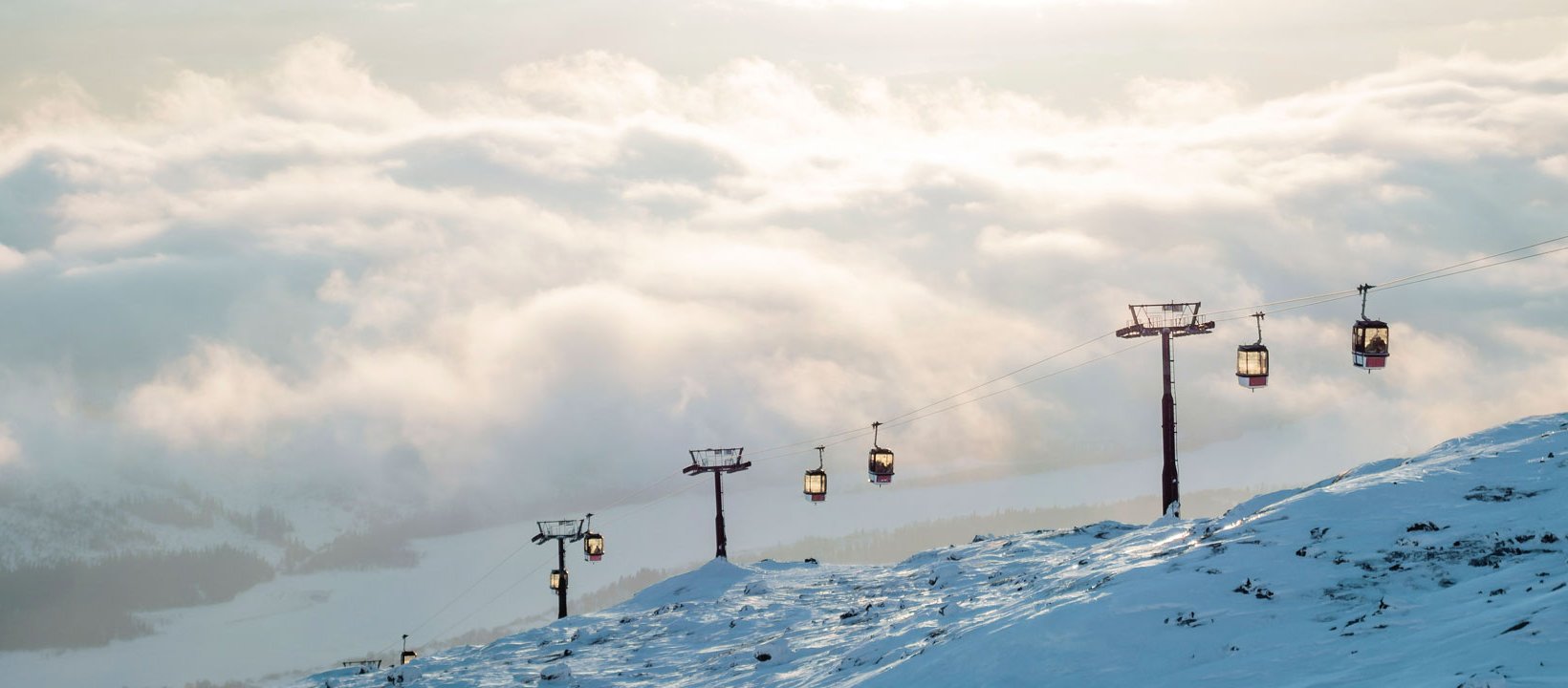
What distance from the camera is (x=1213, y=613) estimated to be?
17.2 meters

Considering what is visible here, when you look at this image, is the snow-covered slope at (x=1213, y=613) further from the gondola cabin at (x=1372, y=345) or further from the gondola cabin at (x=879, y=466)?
the gondola cabin at (x=879, y=466)

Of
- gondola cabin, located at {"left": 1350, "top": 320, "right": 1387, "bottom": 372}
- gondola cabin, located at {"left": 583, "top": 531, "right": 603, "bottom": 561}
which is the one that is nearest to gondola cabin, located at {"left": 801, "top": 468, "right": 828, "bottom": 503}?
gondola cabin, located at {"left": 583, "top": 531, "right": 603, "bottom": 561}

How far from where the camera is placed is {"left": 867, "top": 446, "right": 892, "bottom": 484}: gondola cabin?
56.3 meters

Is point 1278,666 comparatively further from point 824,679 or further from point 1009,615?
point 824,679

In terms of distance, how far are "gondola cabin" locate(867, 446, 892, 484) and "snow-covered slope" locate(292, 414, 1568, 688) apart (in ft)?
82.3

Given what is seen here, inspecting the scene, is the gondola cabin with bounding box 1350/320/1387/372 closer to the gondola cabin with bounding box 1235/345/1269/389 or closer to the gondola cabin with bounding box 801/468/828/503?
the gondola cabin with bounding box 1235/345/1269/389

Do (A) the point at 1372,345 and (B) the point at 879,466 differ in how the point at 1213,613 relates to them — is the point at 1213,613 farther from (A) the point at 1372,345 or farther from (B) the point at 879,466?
(B) the point at 879,466

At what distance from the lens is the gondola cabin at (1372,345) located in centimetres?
3525

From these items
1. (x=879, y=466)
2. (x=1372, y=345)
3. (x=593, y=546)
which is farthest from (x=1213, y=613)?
(x=593, y=546)

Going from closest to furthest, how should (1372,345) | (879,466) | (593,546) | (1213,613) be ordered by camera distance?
(1213,613) < (1372,345) < (879,466) < (593,546)

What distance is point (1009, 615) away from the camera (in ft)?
67.2

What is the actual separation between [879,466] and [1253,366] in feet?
69.5

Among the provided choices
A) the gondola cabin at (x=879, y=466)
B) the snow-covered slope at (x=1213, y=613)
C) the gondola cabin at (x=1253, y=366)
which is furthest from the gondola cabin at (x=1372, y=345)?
the gondola cabin at (x=879, y=466)

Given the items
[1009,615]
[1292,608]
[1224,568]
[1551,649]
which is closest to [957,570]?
[1009,615]
